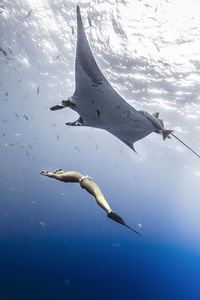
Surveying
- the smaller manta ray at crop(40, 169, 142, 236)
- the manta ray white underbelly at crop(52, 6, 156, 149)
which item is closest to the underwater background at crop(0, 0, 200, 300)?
the manta ray white underbelly at crop(52, 6, 156, 149)

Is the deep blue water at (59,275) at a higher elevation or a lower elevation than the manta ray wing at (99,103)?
lower

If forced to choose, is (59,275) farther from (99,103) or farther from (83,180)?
(83,180)

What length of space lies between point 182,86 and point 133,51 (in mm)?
3544

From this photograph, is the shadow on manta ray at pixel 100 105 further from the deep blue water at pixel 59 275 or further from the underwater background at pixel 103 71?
the deep blue water at pixel 59 275

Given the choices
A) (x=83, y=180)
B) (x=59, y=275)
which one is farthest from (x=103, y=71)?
(x=83, y=180)

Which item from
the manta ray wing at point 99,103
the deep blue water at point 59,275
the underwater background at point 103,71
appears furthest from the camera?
the deep blue water at point 59,275

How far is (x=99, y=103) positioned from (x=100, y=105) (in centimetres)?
5

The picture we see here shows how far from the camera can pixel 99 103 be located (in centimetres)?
467

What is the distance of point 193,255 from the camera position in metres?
129

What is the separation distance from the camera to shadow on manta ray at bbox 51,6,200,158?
13.6 ft

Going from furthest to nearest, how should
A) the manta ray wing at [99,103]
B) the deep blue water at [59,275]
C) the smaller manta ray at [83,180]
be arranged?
1. the deep blue water at [59,275]
2. the manta ray wing at [99,103]
3. the smaller manta ray at [83,180]

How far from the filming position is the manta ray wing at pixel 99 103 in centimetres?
411

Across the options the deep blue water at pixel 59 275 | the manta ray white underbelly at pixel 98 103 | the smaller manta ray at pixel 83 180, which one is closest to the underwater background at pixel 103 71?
the deep blue water at pixel 59 275

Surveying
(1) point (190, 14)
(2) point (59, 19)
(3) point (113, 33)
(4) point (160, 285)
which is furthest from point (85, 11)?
(4) point (160, 285)
